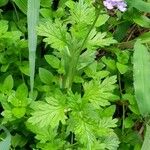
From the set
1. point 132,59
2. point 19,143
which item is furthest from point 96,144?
point 132,59

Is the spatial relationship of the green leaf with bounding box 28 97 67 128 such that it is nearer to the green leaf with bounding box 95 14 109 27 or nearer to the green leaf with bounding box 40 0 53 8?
the green leaf with bounding box 95 14 109 27

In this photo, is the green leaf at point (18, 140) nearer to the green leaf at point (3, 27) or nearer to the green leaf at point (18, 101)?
the green leaf at point (18, 101)

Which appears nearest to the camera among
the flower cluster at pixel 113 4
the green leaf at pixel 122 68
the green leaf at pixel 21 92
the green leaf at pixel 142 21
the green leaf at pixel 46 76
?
the flower cluster at pixel 113 4

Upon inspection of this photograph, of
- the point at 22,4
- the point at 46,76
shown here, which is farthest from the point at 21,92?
the point at 22,4

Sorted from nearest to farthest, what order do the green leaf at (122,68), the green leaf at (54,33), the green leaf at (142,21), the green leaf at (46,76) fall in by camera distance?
the green leaf at (54,33) → the green leaf at (46,76) → the green leaf at (122,68) → the green leaf at (142,21)

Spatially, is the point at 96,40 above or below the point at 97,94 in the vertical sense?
above

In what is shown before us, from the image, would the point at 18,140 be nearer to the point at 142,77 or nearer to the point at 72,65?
the point at 72,65

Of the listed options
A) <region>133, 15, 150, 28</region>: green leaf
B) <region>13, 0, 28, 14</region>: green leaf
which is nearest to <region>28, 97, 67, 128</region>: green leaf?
<region>13, 0, 28, 14</region>: green leaf

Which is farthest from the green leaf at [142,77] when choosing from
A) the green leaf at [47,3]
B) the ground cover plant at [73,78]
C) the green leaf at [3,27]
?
the green leaf at [3,27]
